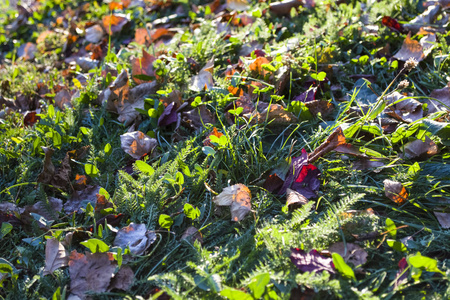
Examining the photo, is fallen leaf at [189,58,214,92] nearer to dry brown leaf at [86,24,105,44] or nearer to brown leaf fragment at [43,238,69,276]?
brown leaf fragment at [43,238,69,276]

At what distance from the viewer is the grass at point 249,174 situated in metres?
1.27

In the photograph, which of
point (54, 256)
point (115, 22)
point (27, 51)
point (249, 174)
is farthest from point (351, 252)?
point (27, 51)

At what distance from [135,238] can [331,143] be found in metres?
0.88

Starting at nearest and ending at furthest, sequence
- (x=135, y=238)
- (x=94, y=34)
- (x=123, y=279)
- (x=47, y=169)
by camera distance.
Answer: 1. (x=123, y=279)
2. (x=135, y=238)
3. (x=47, y=169)
4. (x=94, y=34)

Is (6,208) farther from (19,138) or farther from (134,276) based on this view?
(134,276)

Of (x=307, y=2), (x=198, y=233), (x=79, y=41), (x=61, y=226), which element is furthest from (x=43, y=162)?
(x=307, y=2)

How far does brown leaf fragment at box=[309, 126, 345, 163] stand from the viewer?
1549 millimetres

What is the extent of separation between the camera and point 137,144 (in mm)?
1838

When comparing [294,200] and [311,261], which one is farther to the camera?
[294,200]

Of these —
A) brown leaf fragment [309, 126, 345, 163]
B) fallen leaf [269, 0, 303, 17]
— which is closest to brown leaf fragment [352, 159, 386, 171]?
Answer: brown leaf fragment [309, 126, 345, 163]

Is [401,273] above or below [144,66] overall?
Result: below

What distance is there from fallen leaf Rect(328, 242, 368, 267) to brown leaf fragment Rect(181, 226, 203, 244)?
48cm

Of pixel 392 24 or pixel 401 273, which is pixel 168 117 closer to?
pixel 401 273

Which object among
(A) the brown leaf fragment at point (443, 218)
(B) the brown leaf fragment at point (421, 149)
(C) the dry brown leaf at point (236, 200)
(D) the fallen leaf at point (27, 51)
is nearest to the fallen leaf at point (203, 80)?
(C) the dry brown leaf at point (236, 200)
